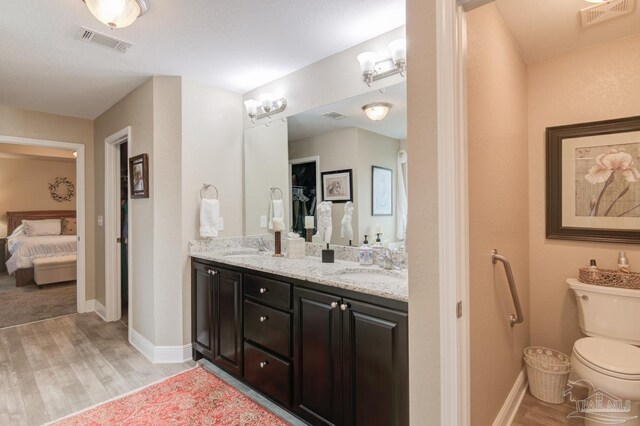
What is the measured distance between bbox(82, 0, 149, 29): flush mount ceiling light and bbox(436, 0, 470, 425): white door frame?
153cm

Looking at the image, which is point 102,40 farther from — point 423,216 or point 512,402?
point 512,402

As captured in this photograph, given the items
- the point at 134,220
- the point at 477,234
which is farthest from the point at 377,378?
the point at 134,220

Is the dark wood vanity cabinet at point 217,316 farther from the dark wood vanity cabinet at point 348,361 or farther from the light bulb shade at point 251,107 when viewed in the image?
the light bulb shade at point 251,107

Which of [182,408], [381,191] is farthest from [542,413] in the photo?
[182,408]

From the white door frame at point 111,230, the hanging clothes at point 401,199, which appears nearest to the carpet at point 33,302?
the white door frame at point 111,230

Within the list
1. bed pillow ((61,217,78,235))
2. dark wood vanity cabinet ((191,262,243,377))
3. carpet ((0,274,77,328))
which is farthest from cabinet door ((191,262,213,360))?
bed pillow ((61,217,78,235))

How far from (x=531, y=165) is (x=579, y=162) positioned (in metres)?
0.28

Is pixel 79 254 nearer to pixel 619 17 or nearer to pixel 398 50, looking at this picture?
pixel 398 50

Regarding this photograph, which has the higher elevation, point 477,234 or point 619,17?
point 619,17

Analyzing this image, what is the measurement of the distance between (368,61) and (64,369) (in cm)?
337

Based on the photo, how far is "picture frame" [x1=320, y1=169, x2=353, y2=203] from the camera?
2.36m

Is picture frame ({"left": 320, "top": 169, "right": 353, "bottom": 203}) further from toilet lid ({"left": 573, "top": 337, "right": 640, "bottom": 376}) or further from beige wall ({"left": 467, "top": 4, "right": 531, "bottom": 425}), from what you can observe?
toilet lid ({"left": 573, "top": 337, "right": 640, "bottom": 376})

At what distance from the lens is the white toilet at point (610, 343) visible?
159 centimetres

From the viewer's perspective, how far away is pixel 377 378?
147cm
